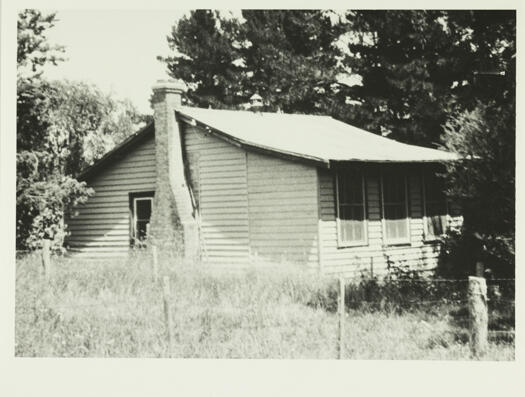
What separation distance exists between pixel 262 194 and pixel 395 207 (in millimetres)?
3340

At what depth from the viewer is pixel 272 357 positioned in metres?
7.11

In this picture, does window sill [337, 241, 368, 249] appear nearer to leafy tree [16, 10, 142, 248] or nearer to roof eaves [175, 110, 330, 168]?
roof eaves [175, 110, 330, 168]

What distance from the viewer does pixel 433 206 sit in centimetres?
1499

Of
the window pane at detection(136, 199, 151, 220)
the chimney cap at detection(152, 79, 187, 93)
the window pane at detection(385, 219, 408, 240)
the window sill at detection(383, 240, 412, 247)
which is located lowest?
the window sill at detection(383, 240, 412, 247)

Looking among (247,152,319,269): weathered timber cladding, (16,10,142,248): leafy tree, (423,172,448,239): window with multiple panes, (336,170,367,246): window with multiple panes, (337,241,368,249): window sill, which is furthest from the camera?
(423,172,448,239): window with multiple panes

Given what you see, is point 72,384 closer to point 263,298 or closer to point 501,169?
point 263,298

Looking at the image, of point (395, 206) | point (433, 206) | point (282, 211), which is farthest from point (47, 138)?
point (433, 206)

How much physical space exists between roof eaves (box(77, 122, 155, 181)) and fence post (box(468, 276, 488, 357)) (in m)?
9.75

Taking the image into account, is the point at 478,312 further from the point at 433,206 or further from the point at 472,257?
the point at 433,206

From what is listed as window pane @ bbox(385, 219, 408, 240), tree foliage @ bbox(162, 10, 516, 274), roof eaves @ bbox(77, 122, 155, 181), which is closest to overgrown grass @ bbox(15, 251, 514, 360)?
tree foliage @ bbox(162, 10, 516, 274)

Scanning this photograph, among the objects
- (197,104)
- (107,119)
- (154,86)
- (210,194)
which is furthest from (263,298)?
(197,104)

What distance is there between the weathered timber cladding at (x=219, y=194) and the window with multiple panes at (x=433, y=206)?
4.54 metres

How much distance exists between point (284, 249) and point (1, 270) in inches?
239

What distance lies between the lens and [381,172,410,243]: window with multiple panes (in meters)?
14.0
